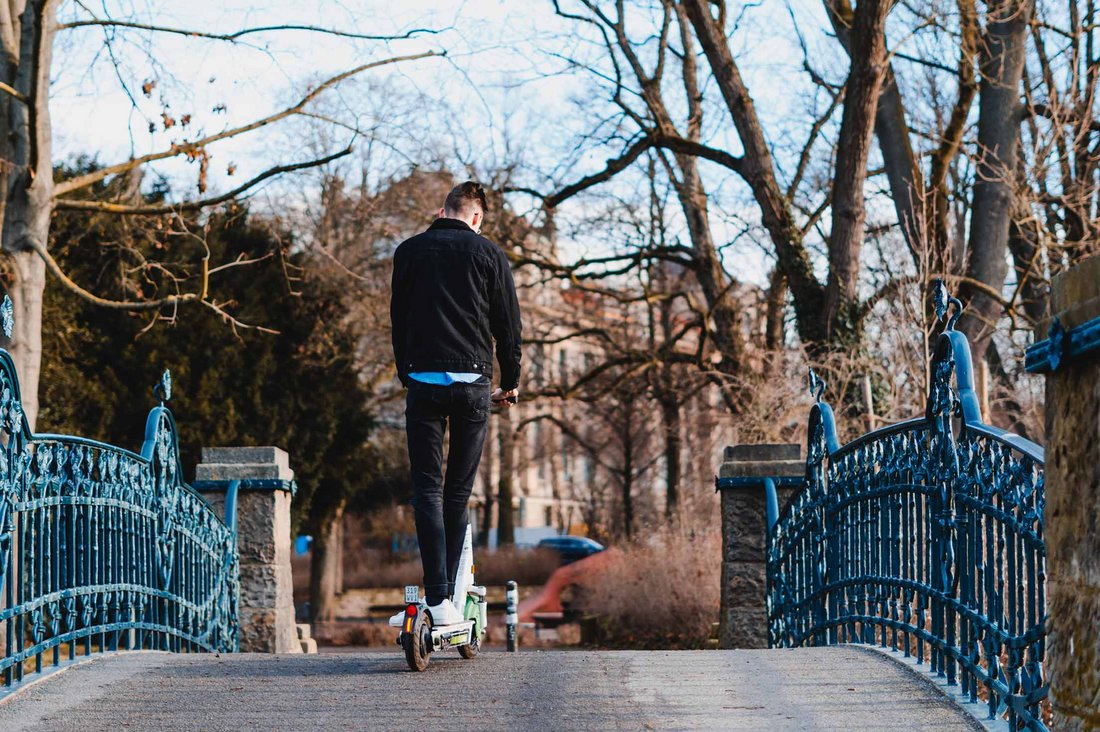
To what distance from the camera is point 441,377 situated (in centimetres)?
588

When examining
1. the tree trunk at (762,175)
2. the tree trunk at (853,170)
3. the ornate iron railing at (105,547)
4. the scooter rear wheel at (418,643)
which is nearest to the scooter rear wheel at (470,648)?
the scooter rear wheel at (418,643)

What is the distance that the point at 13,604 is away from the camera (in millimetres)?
5543

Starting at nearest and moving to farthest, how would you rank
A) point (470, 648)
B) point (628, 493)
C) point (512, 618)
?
point (470, 648) → point (512, 618) → point (628, 493)

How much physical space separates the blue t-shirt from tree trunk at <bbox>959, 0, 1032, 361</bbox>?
12.2 metres

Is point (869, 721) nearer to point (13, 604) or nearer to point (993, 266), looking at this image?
point (13, 604)

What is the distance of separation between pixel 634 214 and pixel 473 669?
2075 cm

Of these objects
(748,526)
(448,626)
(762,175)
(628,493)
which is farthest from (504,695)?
(628,493)

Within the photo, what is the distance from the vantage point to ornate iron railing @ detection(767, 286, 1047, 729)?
14.4 ft

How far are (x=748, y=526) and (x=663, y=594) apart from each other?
27.0 feet

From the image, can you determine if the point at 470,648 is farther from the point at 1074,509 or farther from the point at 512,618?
the point at 512,618

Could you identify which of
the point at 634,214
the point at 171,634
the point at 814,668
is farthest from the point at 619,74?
the point at 814,668

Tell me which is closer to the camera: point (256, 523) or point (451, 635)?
point (451, 635)

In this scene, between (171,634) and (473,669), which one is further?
(171,634)

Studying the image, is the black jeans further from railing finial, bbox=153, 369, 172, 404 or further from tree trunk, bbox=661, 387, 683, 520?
tree trunk, bbox=661, 387, 683, 520
